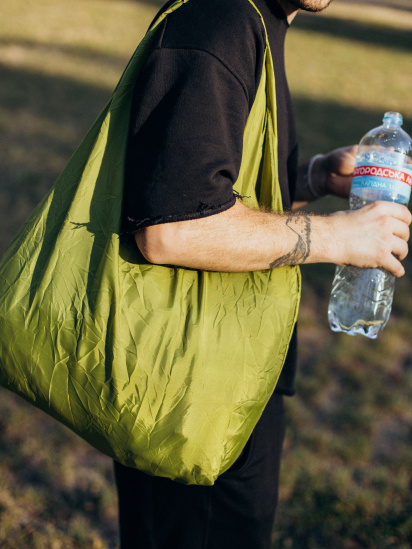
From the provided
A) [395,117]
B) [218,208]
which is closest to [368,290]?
[395,117]

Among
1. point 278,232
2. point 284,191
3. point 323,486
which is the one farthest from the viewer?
point 323,486

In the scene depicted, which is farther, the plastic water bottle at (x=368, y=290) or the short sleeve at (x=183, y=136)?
the plastic water bottle at (x=368, y=290)

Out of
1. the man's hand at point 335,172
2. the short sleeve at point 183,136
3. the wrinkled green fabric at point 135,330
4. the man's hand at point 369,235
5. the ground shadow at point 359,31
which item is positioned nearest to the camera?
the short sleeve at point 183,136

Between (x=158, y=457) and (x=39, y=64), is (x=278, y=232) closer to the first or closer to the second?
(x=158, y=457)

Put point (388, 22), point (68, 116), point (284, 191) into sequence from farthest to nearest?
1. point (388, 22)
2. point (68, 116)
3. point (284, 191)

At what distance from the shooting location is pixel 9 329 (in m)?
1.25

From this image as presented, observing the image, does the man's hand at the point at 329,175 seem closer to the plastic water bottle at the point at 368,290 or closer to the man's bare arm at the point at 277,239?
the plastic water bottle at the point at 368,290

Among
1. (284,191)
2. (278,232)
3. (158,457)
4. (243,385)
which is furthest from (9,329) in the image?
(284,191)

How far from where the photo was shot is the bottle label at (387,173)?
1.37m

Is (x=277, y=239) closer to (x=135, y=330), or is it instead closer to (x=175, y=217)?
(x=175, y=217)

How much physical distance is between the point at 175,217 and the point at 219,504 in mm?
807

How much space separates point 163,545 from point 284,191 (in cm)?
104

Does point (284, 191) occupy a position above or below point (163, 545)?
above

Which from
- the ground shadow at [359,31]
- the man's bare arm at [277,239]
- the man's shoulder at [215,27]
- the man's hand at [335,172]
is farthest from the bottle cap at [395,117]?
the ground shadow at [359,31]
